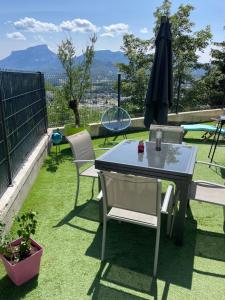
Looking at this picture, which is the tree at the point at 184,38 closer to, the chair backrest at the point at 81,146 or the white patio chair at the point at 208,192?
the chair backrest at the point at 81,146

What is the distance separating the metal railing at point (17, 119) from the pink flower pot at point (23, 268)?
1.06 meters

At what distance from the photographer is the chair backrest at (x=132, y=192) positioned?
2008 mm

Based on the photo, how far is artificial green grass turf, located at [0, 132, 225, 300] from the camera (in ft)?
6.81

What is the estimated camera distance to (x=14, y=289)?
81.6 inches

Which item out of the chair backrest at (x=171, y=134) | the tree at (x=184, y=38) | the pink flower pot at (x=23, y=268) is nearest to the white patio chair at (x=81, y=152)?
the chair backrest at (x=171, y=134)

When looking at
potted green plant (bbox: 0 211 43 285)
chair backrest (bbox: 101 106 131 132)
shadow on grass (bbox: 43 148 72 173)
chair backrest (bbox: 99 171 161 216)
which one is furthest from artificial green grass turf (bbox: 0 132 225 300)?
chair backrest (bbox: 101 106 131 132)

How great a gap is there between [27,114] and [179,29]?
1121 cm

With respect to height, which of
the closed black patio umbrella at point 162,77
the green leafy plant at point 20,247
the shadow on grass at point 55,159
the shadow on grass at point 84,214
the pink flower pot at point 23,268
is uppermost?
the closed black patio umbrella at point 162,77

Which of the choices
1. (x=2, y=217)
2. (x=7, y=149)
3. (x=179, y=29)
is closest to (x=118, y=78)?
(x=7, y=149)

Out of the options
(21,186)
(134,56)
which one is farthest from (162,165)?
(134,56)

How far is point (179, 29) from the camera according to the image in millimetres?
12883

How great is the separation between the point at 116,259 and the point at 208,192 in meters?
1.24

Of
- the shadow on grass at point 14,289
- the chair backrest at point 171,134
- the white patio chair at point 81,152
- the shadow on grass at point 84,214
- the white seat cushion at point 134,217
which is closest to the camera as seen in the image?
the shadow on grass at point 14,289

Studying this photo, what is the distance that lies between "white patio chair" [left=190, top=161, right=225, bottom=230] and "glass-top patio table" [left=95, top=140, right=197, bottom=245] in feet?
0.87
